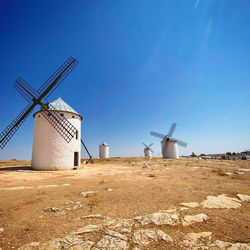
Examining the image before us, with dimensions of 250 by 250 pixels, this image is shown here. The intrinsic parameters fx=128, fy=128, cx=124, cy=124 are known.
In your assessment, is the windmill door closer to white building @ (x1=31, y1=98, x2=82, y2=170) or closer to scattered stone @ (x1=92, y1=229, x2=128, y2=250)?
white building @ (x1=31, y1=98, x2=82, y2=170)

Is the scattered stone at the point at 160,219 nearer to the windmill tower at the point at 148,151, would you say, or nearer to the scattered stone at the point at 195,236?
the scattered stone at the point at 195,236

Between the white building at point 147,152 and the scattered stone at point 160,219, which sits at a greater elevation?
the white building at point 147,152

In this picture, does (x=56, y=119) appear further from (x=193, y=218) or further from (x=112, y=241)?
(x=193, y=218)

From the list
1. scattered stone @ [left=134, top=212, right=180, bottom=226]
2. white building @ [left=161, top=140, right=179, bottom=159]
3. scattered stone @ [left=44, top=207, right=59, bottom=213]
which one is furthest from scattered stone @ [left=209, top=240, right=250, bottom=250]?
white building @ [left=161, top=140, right=179, bottom=159]

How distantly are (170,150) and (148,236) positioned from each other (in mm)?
38373

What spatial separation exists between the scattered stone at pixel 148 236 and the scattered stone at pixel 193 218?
2.49 feet

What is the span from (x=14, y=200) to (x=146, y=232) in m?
5.32

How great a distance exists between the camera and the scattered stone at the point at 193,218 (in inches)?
134

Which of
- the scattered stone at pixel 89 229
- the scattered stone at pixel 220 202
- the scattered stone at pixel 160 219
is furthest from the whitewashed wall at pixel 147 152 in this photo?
the scattered stone at pixel 89 229

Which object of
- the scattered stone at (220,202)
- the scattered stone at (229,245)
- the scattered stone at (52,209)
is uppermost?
the scattered stone at (52,209)

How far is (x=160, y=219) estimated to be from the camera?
11.7 feet

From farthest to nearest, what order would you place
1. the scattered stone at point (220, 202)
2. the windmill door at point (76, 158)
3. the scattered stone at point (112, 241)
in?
the windmill door at point (76, 158), the scattered stone at point (220, 202), the scattered stone at point (112, 241)

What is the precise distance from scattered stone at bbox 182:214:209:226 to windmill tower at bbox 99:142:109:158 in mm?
53075

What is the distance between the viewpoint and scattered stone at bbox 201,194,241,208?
4383 mm
